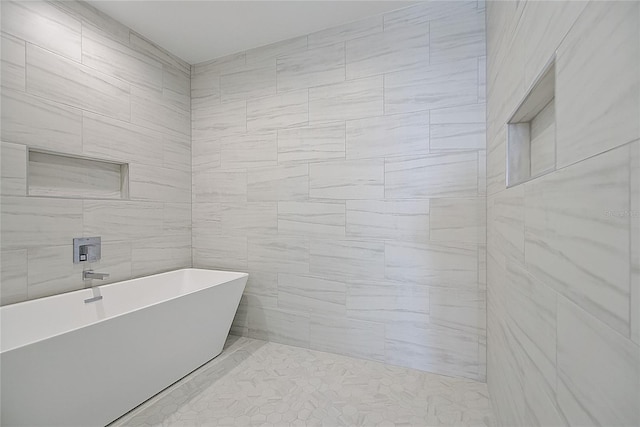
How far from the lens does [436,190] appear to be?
2.29m

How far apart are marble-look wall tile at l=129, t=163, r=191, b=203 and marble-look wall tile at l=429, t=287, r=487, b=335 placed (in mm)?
2467

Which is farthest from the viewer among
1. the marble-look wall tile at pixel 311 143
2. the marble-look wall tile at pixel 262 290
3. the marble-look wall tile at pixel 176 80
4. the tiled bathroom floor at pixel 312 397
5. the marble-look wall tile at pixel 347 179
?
the marble-look wall tile at pixel 176 80

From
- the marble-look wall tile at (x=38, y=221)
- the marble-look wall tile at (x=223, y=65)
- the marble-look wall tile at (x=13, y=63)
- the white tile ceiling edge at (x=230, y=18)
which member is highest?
the white tile ceiling edge at (x=230, y=18)

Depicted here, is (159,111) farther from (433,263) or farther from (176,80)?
(433,263)

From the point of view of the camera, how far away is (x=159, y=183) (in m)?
2.88

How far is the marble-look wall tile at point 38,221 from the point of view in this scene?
1903 mm

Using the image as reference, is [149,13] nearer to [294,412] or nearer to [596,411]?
[294,412]

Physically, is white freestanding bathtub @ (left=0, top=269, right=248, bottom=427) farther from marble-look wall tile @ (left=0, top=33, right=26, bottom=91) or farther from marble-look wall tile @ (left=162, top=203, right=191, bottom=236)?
marble-look wall tile @ (left=0, top=33, right=26, bottom=91)

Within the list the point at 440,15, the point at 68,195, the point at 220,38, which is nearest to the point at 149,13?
the point at 220,38

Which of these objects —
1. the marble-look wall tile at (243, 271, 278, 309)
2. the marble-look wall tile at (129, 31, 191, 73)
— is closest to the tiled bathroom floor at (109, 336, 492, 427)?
the marble-look wall tile at (243, 271, 278, 309)

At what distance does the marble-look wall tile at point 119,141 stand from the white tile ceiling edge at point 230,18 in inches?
32.7

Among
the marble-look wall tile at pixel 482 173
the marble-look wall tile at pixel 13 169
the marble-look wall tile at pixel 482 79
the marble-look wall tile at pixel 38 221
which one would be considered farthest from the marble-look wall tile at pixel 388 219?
the marble-look wall tile at pixel 13 169

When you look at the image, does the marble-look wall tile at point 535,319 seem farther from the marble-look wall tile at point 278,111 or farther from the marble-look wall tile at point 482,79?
the marble-look wall tile at point 278,111

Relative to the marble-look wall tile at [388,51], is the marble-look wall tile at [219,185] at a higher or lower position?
lower
